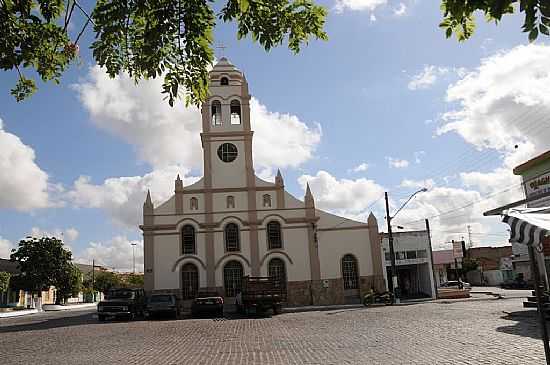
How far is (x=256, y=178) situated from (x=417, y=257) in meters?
13.7

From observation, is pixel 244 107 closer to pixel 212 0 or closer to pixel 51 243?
pixel 51 243

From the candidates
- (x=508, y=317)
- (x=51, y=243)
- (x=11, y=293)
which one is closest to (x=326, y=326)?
(x=508, y=317)

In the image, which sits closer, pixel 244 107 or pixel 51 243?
pixel 244 107

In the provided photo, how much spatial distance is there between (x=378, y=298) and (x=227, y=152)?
14.7 meters

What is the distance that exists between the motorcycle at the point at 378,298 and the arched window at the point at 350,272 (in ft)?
9.72

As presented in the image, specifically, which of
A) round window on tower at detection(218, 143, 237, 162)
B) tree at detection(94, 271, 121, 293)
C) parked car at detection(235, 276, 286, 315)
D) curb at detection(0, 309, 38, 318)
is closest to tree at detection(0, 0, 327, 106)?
parked car at detection(235, 276, 286, 315)

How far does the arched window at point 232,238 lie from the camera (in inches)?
1437

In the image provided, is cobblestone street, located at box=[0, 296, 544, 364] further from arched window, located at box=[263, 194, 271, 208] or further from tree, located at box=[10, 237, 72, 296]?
tree, located at box=[10, 237, 72, 296]

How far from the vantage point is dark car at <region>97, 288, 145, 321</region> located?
1088 inches

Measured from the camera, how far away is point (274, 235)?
37.1 meters

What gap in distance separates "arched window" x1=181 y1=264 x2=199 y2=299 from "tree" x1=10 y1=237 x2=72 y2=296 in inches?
785

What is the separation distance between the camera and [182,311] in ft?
113

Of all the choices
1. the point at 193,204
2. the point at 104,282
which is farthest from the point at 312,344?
the point at 104,282

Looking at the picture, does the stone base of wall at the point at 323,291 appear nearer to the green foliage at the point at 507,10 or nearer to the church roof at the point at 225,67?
the church roof at the point at 225,67
